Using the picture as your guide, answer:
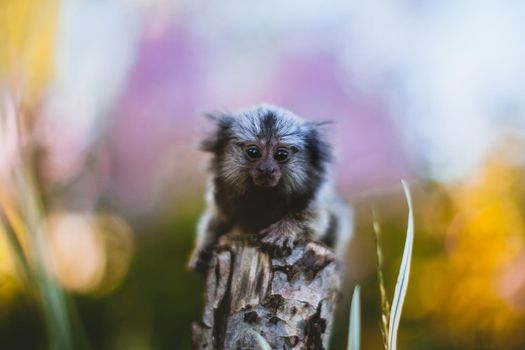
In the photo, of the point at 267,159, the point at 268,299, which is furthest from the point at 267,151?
the point at 268,299

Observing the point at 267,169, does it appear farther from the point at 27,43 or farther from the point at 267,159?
the point at 27,43

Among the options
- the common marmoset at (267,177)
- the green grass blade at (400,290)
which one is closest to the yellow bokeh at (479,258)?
the common marmoset at (267,177)

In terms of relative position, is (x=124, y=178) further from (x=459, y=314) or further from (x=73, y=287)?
(x=459, y=314)

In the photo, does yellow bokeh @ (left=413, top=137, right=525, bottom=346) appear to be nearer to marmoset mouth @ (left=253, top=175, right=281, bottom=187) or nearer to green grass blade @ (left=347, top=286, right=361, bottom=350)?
marmoset mouth @ (left=253, top=175, right=281, bottom=187)

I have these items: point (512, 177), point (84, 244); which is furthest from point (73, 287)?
point (512, 177)

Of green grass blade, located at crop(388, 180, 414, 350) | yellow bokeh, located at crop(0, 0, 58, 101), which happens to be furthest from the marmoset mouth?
yellow bokeh, located at crop(0, 0, 58, 101)

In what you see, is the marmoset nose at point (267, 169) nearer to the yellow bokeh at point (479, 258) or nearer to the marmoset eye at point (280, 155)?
the marmoset eye at point (280, 155)
